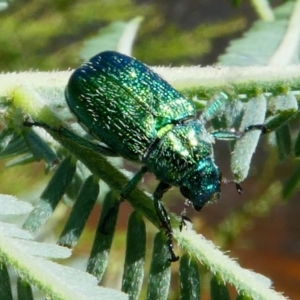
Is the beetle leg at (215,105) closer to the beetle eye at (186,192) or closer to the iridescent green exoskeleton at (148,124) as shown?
the iridescent green exoskeleton at (148,124)

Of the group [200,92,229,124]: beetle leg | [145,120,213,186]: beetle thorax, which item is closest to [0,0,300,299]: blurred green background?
[145,120,213,186]: beetle thorax

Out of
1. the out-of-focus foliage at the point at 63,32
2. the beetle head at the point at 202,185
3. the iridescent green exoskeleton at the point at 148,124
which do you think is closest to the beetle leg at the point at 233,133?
the iridescent green exoskeleton at the point at 148,124

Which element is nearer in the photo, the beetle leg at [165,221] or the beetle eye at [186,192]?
the beetle leg at [165,221]

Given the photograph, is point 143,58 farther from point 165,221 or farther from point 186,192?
point 165,221

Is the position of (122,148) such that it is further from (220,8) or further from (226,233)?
(220,8)

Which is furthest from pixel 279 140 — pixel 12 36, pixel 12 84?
pixel 12 36

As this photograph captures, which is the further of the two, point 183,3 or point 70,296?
point 183,3

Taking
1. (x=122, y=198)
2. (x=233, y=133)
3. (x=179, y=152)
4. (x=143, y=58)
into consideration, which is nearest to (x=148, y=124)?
(x=179, y=152)

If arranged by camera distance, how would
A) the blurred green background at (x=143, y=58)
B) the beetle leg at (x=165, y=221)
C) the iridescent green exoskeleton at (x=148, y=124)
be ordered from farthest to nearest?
1. the blurred green background at (x=143, y=58)
2. the iridescent green exoskeleton at (x=148, y=124)
3. the beetle leg at (x=165, y=221)
